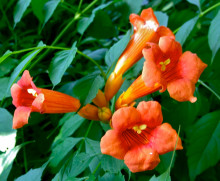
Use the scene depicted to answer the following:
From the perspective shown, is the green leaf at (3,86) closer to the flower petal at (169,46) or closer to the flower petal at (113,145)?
the flower petal at (113,145)

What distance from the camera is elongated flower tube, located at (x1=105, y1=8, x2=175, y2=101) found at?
61.9 inches

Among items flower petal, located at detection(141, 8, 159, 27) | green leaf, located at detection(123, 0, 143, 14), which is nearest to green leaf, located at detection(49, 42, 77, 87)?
flower petal, located at detection(141, 8, 159, 27)

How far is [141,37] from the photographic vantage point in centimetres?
162

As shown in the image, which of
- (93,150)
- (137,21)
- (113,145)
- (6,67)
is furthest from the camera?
(6,67)

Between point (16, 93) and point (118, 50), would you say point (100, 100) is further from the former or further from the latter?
point (16, 93)

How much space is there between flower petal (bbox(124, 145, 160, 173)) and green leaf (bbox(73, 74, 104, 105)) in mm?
336

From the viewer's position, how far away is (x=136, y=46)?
1598 mm

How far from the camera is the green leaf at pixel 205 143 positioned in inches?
75.5

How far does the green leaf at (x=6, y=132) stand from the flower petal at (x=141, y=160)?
25.1 inches

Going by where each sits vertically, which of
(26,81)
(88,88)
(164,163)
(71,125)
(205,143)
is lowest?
(205,143)

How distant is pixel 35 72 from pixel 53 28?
0.77 m

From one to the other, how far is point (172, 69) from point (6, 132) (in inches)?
37.2

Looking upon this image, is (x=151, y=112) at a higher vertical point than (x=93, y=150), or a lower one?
higher

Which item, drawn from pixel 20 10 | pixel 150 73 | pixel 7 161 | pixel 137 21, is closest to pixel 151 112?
pixel 150 73
